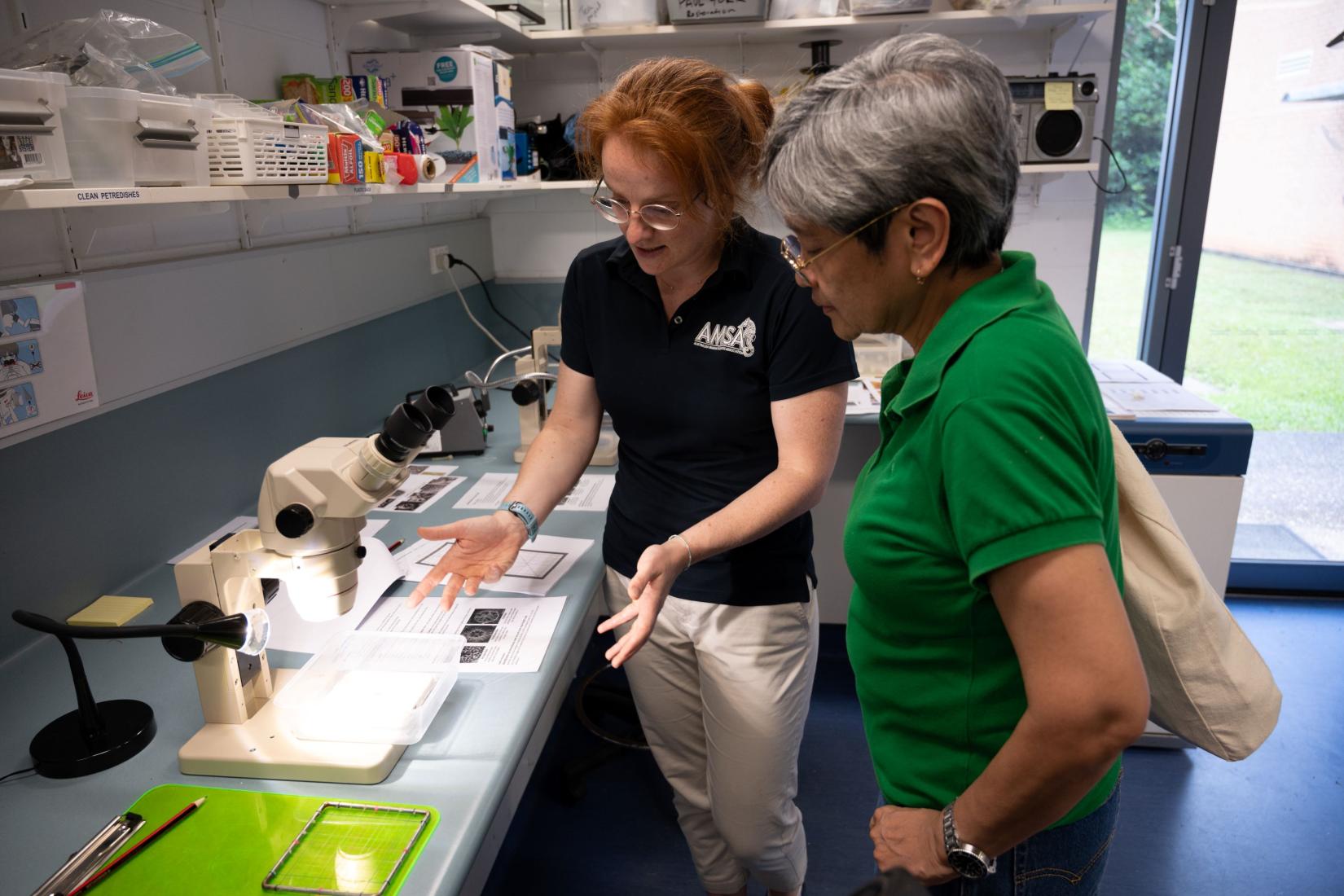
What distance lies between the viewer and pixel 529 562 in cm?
171

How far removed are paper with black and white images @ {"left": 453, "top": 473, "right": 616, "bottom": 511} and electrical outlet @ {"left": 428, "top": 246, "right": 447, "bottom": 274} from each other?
926 mm

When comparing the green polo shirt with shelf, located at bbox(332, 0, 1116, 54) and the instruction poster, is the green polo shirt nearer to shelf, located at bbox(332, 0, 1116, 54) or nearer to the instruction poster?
the instruction poster

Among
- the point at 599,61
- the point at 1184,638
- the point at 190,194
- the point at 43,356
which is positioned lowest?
the point at 1184,638

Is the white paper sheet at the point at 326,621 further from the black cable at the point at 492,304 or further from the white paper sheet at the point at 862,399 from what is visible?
the black cable at the point at 492,304

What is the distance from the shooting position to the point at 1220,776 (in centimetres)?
246

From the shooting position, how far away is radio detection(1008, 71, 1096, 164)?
262 cm

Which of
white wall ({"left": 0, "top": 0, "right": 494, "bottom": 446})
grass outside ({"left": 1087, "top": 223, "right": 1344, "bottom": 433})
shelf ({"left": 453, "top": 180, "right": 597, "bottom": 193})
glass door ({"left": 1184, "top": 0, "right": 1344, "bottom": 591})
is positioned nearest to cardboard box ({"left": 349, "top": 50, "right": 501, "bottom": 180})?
shelf ({"left": 453, "top": 180, "right": 597, "bottom": 193})

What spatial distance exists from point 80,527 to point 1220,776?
9.29ft

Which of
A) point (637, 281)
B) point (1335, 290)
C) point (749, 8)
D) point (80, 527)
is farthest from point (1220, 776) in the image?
point (80, 527)

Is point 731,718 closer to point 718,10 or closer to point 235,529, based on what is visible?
point 235,529

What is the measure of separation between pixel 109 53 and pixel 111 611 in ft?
2.84

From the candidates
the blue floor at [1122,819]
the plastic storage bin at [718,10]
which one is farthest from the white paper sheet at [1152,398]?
the plastic storage bin at [718,10]

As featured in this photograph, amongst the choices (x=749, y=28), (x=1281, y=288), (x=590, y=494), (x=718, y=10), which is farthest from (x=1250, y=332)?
(x=590, y=494)

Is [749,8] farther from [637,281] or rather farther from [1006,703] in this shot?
[1006,703]
